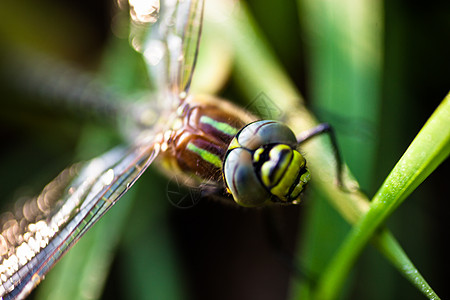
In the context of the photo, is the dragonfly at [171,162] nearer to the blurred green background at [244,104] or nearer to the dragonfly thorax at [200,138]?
the dragonfly thorax at [200,138]

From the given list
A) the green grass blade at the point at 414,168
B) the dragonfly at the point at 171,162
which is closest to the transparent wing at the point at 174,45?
the dragonfly at the point at 171,162

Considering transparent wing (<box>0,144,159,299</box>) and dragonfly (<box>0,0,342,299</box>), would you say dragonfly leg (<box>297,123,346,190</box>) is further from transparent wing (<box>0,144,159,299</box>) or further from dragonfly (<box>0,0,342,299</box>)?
transparent wing (<box>0,144,159,299</box>)

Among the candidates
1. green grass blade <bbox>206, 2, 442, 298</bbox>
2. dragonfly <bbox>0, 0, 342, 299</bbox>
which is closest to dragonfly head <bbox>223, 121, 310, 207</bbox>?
dragonfly <bbox>0, 0, 342, 299</bbox>

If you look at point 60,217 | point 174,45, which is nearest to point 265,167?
point 60,217

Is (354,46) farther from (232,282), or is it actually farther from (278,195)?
(232,282)

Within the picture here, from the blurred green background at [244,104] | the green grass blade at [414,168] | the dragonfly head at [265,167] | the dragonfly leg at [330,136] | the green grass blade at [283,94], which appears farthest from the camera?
the blurred green background at [244,104]

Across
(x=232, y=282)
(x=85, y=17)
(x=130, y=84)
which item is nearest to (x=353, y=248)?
(x=232, y=282)
